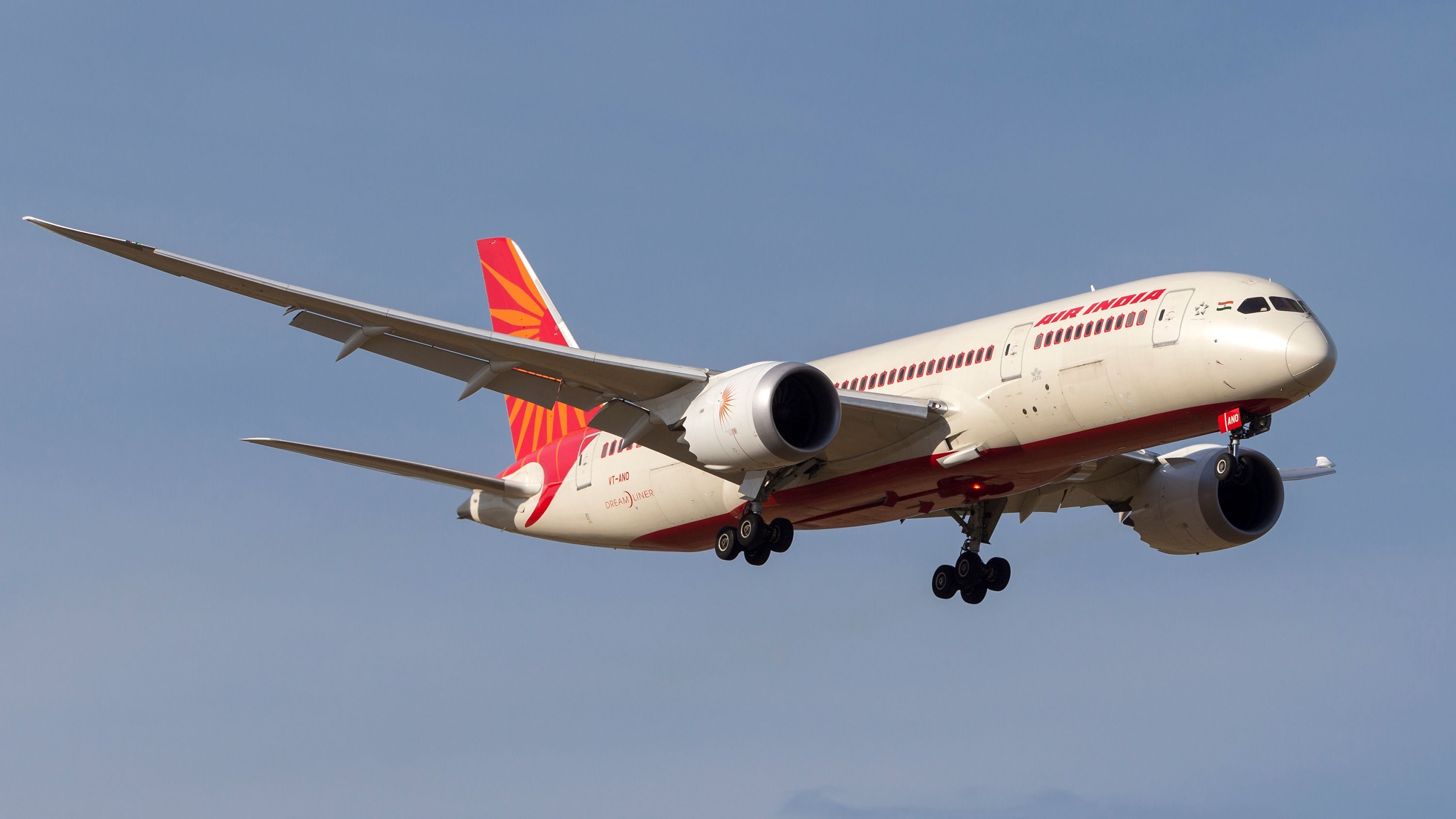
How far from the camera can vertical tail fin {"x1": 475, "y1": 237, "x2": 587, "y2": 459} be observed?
43.9m

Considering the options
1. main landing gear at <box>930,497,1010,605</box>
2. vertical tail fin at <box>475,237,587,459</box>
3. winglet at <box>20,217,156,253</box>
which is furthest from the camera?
vertical tail fin at <box>475,237,587,459</box>

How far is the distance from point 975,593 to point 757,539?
663 centimetres

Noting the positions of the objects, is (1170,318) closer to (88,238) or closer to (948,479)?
(948,479)

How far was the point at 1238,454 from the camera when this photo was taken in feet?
107

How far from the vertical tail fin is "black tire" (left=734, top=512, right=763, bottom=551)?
8.23 m

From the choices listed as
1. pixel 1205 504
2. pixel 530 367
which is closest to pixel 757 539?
pixel 530 367

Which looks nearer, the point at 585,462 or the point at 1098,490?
the point at 585,462

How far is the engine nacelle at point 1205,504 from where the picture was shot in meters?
39.8

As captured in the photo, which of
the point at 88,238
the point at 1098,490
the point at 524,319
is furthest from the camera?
the point at 524,319

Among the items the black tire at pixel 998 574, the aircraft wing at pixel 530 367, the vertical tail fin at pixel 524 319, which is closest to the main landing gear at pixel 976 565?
the black tire at pixel 998 574

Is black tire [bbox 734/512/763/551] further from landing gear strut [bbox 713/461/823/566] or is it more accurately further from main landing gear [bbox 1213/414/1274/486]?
main landing gear [bbox 1213/414/1274/486]

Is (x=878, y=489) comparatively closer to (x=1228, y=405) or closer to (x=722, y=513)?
(x=722, y=513)

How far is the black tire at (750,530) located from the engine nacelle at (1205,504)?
10.3m

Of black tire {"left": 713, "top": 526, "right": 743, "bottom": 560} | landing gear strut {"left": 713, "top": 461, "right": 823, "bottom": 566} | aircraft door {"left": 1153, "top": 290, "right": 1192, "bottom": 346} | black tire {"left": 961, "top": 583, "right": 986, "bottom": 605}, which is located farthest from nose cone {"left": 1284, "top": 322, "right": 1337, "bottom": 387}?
black tire {"left": 713, "top": 526, "right": 743, "bottom": 560}
